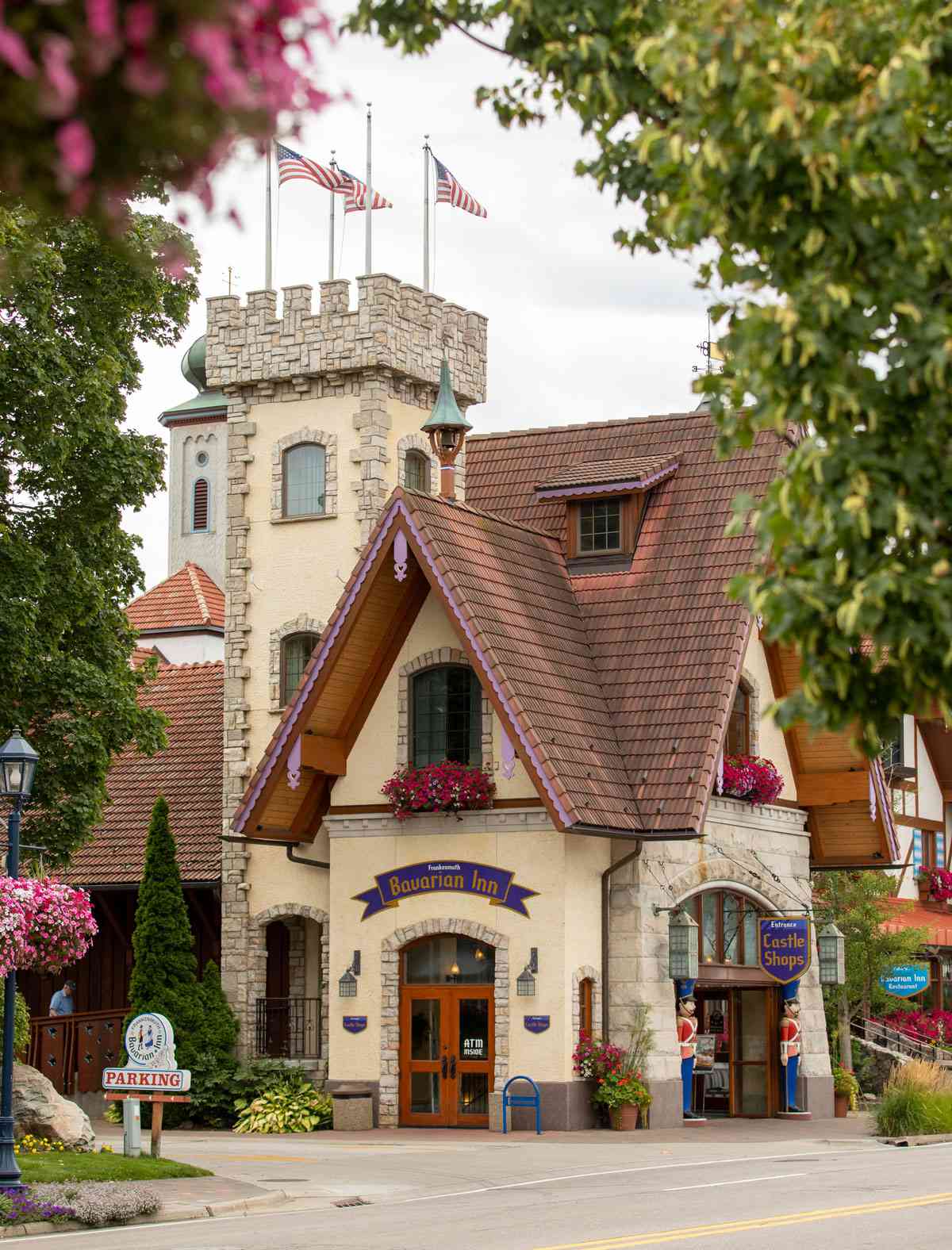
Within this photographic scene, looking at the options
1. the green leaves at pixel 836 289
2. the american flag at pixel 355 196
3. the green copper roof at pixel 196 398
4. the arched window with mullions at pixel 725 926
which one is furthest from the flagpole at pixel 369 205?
the green copper roof at pixel 196 398

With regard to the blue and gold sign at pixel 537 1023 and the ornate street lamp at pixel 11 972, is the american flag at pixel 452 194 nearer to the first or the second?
the blue and gold sign at pixel 537 1023

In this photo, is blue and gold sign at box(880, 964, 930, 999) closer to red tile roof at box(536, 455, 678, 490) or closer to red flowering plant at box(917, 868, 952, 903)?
red flowering plant at box(917, 868, 952, 903)

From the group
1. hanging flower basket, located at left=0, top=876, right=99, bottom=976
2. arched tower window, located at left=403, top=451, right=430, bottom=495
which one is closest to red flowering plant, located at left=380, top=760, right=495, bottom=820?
arched tower window, located at left=403, top=451, right=430, bottom=495

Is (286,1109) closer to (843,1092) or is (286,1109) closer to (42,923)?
(843,1092)

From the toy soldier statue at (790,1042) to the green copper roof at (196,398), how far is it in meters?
48.8

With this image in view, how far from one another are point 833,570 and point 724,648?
75.2 feet

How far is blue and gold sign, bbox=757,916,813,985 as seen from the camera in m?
31.3

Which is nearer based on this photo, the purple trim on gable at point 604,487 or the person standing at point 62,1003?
→ the purple trim on gable at point 604,487

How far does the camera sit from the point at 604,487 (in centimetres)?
3366

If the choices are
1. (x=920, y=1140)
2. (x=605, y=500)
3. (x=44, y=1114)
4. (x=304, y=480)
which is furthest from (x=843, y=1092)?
(x=44, y=1114)

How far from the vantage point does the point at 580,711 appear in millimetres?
30172

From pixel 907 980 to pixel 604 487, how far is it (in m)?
10.5

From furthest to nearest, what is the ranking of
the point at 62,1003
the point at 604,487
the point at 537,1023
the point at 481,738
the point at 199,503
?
the point at 199,503 < the point at 62,1003 < the point at 604,487 < the point at 481,738 < the point at 537,1023

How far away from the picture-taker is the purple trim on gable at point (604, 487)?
3331 cm
